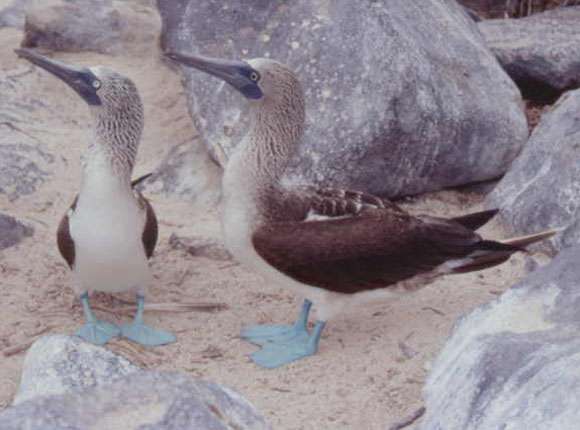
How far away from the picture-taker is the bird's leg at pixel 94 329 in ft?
17.3

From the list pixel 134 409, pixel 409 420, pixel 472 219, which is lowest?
pixel 409 420

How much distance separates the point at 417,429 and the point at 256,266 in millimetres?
1323

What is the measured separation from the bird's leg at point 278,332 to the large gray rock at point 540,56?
11.1ft

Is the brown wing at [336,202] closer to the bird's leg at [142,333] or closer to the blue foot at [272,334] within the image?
the blue foot at [272,334]

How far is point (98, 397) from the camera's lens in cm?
302

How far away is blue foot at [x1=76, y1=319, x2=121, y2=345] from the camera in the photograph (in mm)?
5262

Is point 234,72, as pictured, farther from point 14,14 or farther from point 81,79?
point 14,14

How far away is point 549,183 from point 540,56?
200 centimetres

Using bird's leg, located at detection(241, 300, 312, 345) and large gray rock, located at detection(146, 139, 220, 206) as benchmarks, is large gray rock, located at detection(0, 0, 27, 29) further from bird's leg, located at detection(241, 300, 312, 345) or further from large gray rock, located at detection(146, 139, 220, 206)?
bird's leg, located at detection(241, 300, 312, 345)

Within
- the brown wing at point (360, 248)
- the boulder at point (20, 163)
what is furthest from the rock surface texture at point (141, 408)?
the boulder at point (20, 163)

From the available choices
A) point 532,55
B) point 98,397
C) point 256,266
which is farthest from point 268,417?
point 532,55

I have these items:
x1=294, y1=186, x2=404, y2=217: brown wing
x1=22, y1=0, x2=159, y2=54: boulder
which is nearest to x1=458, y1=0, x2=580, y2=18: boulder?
x1=22, y1=0, x2=159, y2=54: boulder

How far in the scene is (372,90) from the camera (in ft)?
21.6

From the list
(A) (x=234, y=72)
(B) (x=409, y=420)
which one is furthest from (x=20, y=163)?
(B) (x=409, y=420)
